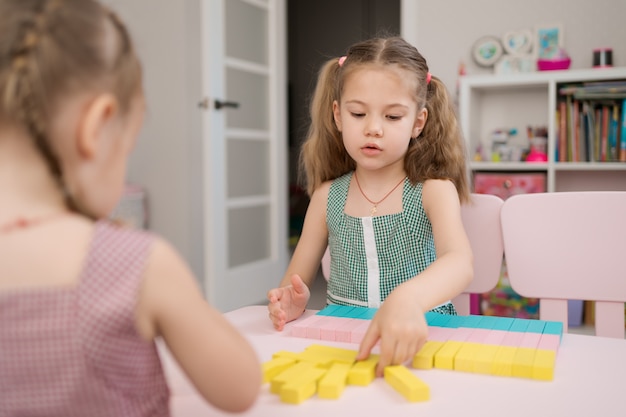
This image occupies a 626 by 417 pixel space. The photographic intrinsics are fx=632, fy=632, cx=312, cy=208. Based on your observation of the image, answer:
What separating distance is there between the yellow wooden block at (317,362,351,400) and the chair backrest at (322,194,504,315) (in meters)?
0.72

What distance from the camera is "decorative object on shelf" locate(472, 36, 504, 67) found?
3307 mm

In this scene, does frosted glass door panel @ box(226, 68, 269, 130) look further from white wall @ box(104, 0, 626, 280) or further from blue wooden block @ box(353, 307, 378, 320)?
blue wooden block @ box(353, 307, 378, 320)

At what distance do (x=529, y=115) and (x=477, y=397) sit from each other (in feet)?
9.54

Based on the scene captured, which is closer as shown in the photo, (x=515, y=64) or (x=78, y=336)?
(x=78, y=336)

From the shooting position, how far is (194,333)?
48cm

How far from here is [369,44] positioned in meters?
1.36

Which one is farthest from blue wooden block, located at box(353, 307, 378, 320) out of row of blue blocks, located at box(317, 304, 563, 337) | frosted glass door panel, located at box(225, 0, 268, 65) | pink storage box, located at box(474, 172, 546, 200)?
frosted glass door panel, located at box(225, 0, 268, 65)

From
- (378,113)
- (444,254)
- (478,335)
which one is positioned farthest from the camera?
(378,113)

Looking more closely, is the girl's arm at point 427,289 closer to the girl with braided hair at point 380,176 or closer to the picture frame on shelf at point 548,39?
the girl with braided hair at point 380,176

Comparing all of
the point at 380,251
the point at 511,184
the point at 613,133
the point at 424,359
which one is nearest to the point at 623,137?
the point at 613,133

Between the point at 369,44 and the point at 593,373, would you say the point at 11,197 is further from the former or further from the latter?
the point at 369,44

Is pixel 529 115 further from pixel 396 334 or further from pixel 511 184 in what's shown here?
pixel 396 334

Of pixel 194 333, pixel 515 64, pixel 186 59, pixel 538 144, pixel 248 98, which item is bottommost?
pixel 194 333

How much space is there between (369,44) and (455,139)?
11.5 inches
